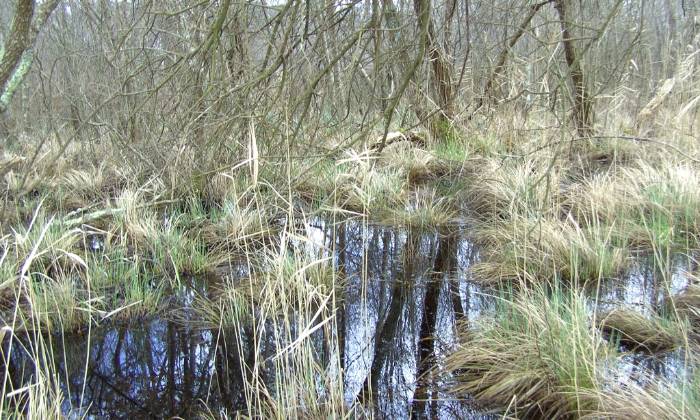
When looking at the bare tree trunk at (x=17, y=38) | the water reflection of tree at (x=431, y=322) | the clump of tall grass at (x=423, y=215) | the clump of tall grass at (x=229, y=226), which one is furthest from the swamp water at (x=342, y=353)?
the bare tree trunk at (x=17, y=38)

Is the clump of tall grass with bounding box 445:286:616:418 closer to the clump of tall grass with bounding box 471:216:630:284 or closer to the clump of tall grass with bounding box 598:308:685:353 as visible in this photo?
the clump of tall grass with bounding box 598:308:685:353

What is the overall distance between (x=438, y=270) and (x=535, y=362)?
5.77 ft

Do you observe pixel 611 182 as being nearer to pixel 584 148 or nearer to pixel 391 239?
pixel 584 148

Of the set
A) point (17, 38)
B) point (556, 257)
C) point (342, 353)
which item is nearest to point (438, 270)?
point (556, 257)

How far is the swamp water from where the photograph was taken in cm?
260

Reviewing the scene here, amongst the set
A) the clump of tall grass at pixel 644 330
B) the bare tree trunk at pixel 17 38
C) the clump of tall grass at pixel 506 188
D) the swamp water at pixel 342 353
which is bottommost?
the swamp water at pixel 342 353

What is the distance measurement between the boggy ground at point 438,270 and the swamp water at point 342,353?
0.05m

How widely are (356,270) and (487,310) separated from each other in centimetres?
137

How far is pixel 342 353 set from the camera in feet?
10.0

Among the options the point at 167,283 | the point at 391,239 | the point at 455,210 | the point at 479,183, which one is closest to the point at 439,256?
the point at 391,239

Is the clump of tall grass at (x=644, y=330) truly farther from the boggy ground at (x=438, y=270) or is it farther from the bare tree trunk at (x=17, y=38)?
the bare tree trunk at (x=17, y=38)

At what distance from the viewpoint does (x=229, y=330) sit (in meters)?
3.43

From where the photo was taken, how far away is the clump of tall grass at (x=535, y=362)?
2.29 m

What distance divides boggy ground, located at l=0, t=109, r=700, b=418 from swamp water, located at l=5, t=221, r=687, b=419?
0.05 meters
